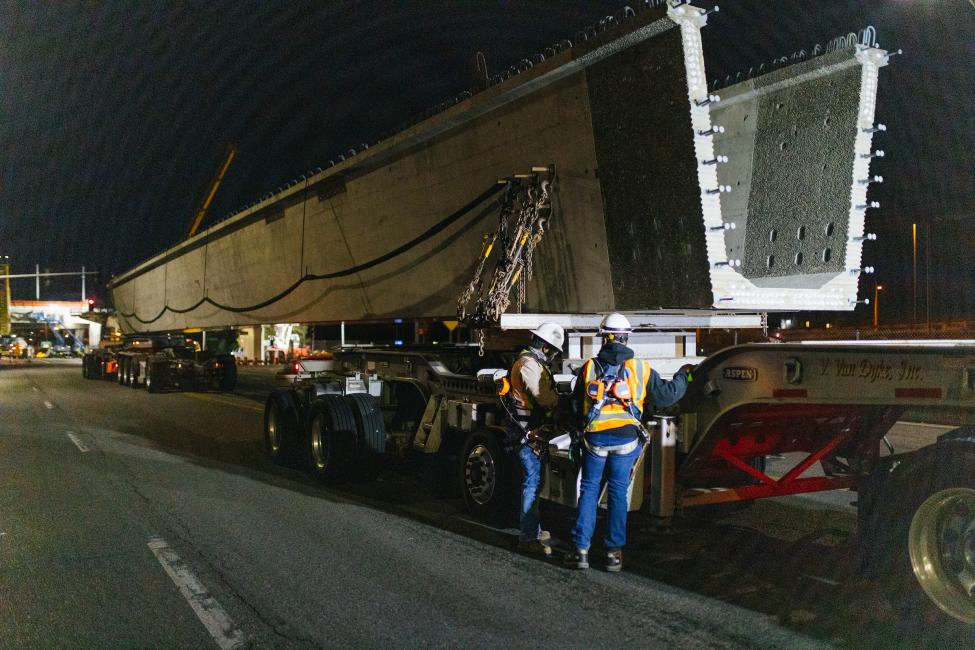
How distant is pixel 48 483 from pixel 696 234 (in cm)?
751

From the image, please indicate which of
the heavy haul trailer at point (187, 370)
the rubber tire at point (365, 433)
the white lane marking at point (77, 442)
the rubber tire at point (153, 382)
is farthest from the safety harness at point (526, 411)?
the rubber tire at point (153, 382)

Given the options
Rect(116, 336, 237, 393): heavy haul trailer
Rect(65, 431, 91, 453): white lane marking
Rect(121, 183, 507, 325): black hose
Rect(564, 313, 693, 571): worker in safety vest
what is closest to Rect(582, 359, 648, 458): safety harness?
Rect(564, 313, 693, 571): worker in safety vest

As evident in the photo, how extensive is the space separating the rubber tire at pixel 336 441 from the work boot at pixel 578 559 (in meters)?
3.66

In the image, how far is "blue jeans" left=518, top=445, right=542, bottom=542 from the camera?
5977mm

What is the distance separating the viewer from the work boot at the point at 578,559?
547cm

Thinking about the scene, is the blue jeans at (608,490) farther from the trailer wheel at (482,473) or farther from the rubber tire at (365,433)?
the rubber tire at (365,433)

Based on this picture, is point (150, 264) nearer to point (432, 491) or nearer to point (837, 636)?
point (432, 491)

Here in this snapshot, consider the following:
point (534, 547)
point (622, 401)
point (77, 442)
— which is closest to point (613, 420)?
point (622, 401)

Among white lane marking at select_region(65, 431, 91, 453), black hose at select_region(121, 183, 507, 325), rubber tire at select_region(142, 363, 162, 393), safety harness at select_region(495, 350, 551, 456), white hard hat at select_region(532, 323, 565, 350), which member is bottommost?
white lane marking at select_region(65, 431, 91, 453)

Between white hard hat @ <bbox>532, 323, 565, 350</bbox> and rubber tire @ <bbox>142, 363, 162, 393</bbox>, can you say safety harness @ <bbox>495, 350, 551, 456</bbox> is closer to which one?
white hard hat @ <bbox>532, 323, 565, 350</bbox>

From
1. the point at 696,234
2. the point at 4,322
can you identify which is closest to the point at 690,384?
the point at 696,234

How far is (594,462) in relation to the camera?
5.38m

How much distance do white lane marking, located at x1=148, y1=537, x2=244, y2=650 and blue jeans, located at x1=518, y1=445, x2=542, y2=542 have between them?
2.30 m

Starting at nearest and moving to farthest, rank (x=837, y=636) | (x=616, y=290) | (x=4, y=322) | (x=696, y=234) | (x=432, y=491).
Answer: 1. (x=837, y=636)
2. (x=696, y=234)
3. (x=616, y=290)
4. (x=432, y=491)
5. (x=4, y=322)
